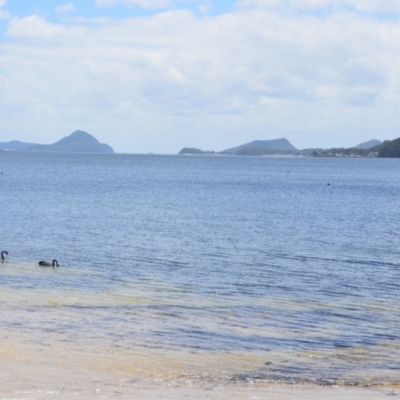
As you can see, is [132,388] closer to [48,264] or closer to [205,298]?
[205,298]

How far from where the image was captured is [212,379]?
1589 cm

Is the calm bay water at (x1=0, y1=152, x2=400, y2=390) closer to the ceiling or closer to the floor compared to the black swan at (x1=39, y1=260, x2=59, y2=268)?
closer to the floor

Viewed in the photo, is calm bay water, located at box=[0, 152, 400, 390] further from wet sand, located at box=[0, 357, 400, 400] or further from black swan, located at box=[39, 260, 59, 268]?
wet sand, located at box=[0, 357, 400, 400]

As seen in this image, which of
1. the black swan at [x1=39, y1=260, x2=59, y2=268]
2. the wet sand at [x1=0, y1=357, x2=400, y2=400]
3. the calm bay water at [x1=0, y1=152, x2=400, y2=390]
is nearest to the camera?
the wet sand at [x1=0, y1=357, x2=400, y2=400]

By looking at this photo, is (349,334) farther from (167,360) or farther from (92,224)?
(92,224)

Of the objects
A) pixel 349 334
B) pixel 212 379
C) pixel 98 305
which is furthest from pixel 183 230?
pixel 212 379

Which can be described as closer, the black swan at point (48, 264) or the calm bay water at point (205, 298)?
the calm bay water at point (205, 298)

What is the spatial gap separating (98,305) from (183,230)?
24.4 metres

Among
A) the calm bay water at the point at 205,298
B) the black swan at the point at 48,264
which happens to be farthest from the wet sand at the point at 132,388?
the black swan at the point at 48,264

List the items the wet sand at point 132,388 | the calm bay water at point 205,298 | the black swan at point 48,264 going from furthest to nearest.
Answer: the black swan at point 48,264, the calm bay water at point 205,298, the wet sand at point 132,388

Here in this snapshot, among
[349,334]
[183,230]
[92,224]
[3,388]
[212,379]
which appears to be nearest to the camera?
[3,388]

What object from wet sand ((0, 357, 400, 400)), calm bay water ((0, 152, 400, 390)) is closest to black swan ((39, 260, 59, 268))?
calm bay water ((0, 152, 400, 390))

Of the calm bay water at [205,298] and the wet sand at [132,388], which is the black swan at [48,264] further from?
the wet sand at [132,388]

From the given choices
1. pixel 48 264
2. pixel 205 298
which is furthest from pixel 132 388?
pixel 48 264
